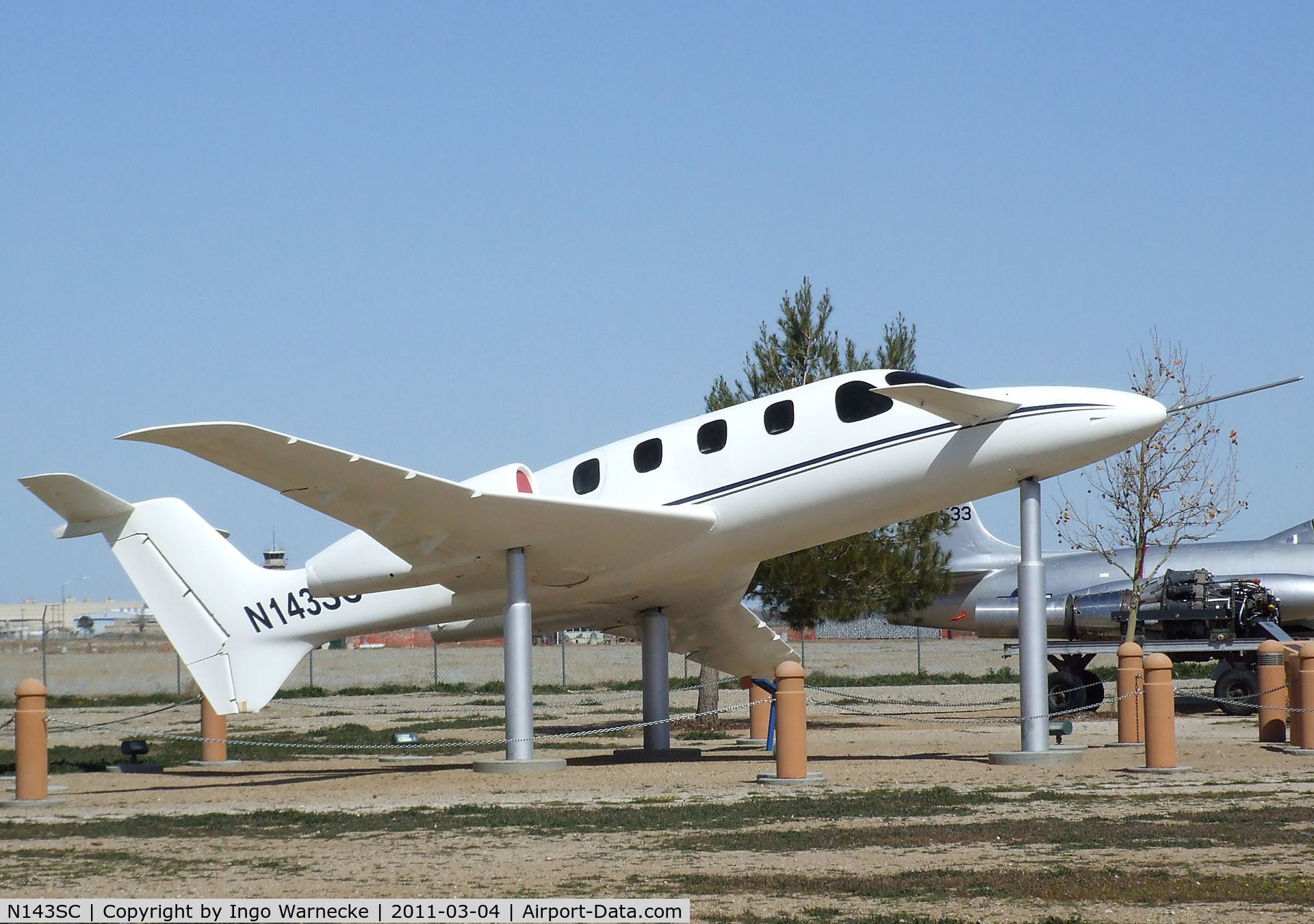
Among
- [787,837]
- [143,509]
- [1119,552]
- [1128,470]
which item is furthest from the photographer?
[1119,552]

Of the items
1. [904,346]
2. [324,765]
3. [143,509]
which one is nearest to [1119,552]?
[904,346]

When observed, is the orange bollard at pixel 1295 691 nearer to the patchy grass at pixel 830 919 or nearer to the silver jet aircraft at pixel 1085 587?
the silver jet aircraft at pixel 1085 587

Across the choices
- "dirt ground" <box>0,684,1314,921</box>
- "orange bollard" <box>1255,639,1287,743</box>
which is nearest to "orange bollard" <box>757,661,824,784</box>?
"dirt ground" <box>0,684,1314,921</box>

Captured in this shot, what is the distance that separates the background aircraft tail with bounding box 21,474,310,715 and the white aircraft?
0.02m

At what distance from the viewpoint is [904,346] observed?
76.9 feet

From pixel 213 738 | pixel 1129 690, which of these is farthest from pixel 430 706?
pixel 1129 690

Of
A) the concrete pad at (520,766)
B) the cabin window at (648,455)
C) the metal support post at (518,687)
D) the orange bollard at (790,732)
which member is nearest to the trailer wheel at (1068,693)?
the cabin window at (648,455)

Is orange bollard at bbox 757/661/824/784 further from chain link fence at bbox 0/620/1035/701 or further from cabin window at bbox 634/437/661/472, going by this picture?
chain link fence at bbox 0/620/1035/701

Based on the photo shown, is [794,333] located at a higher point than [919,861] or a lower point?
higher

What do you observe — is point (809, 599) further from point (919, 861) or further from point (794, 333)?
point (919, 861)

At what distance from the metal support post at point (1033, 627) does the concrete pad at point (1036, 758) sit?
6.2 inches

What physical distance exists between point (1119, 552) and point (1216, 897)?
2559cm

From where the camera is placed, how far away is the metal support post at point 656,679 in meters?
17.5

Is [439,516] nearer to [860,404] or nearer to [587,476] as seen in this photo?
[587,476]
